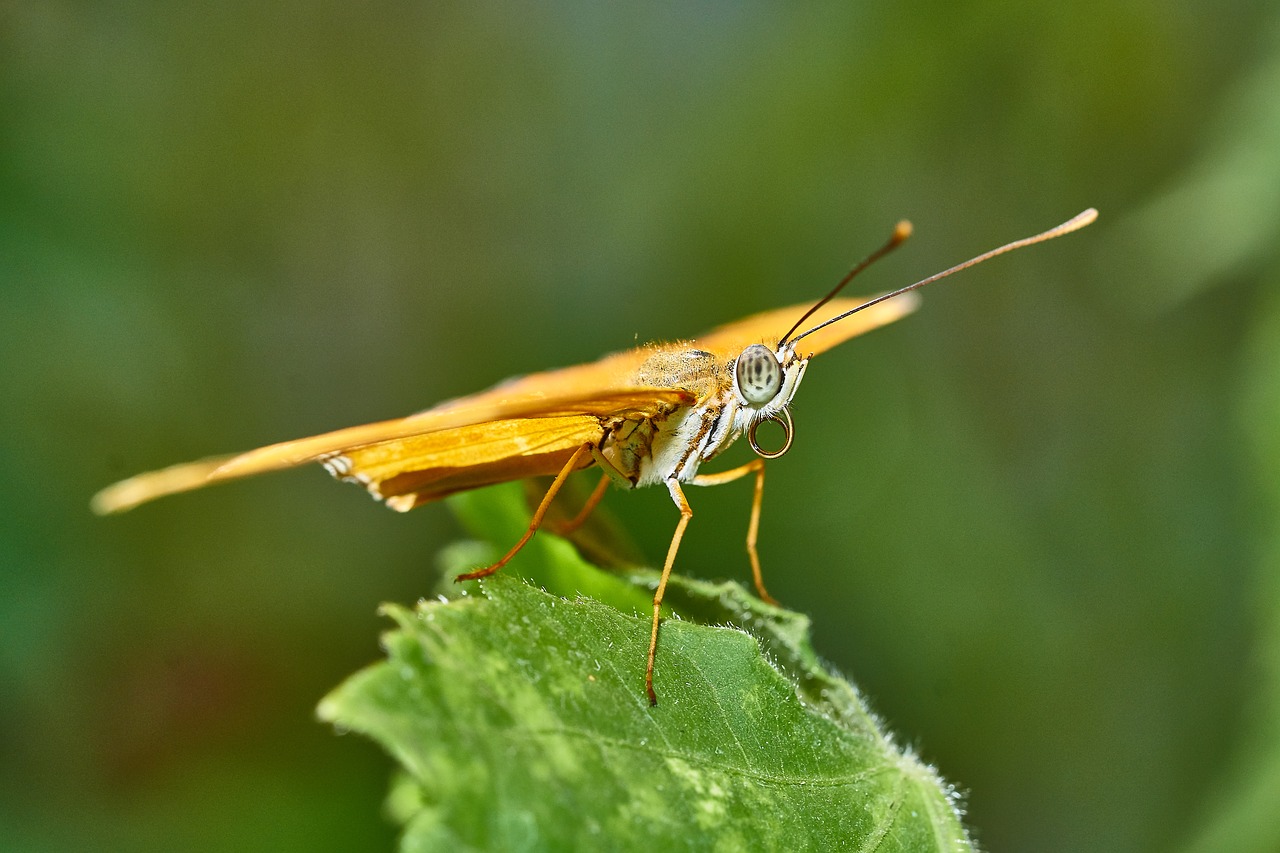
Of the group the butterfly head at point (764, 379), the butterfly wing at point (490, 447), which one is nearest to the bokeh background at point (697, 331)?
the butterfly head at point (764, 379)

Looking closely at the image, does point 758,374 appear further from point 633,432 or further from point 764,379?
point 633,432

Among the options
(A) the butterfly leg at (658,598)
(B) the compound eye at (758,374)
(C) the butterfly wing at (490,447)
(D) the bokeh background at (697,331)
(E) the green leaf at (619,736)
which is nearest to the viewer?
(E) the green leaf at (619,736)

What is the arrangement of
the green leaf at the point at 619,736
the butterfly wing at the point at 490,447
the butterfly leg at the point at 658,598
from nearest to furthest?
the green leaf at the point at 619,736 → the butterfly leg at the point at 658,598 → the butterfly wing at the point at 490,447

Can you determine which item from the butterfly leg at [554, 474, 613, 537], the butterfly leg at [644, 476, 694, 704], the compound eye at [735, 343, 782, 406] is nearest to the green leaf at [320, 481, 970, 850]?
the butterfly leg at [644, 476, 694, 704]

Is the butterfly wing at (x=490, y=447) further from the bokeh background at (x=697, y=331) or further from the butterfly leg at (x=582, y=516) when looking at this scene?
the bokeh background at (x=697, y=331)

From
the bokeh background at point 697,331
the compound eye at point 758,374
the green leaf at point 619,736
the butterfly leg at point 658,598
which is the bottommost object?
the green leaf at point 619,736

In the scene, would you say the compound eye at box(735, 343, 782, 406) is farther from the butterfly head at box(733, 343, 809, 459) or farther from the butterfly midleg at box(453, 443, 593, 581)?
the butterfly midleg at box(453, 443, 593, 581)
